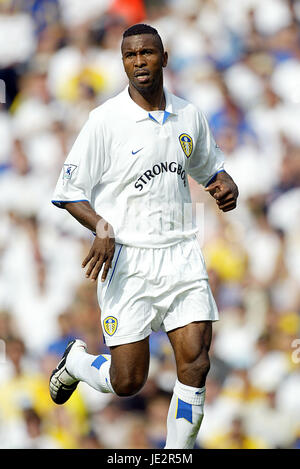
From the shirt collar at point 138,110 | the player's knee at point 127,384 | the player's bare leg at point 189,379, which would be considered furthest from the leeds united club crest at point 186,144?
the player's knee at point 127,384

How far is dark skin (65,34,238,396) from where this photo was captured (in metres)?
3.91

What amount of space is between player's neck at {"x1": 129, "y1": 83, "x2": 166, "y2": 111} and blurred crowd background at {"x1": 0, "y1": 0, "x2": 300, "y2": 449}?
3.15 metres

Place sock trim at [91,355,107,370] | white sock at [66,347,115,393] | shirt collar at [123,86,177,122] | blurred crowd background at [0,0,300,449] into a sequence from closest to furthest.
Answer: shirt collar at [123,86,177,122] → white sock at [66,347,115,393] → sock trim at [91,355,107,370] → blurred crowd background at [0,0,300,449]

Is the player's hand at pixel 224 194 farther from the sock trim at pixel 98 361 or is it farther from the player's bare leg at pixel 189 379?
the sock trim at pixel 98 361

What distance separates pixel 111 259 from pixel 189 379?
2.52ft

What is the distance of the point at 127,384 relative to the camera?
4.05m

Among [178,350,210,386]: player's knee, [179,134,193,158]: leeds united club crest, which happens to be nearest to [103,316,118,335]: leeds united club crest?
[178,350,210,386]: player's knee

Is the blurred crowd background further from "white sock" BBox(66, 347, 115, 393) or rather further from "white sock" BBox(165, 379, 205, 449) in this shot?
"white sock" BBox(165, 379, 205, 449)

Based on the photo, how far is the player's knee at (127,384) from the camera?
4047 mm

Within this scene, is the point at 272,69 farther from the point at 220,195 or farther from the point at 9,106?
the point at 220,195

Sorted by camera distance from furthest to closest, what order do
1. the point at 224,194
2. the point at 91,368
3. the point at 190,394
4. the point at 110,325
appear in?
the point at 91,368
the point at 224,194
the point at 110,325
the point at 190,394

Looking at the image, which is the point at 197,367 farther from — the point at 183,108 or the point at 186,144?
the point at 183,108

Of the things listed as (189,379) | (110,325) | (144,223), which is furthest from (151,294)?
(189,379)

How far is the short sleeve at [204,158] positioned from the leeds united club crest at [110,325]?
3.41 feet
